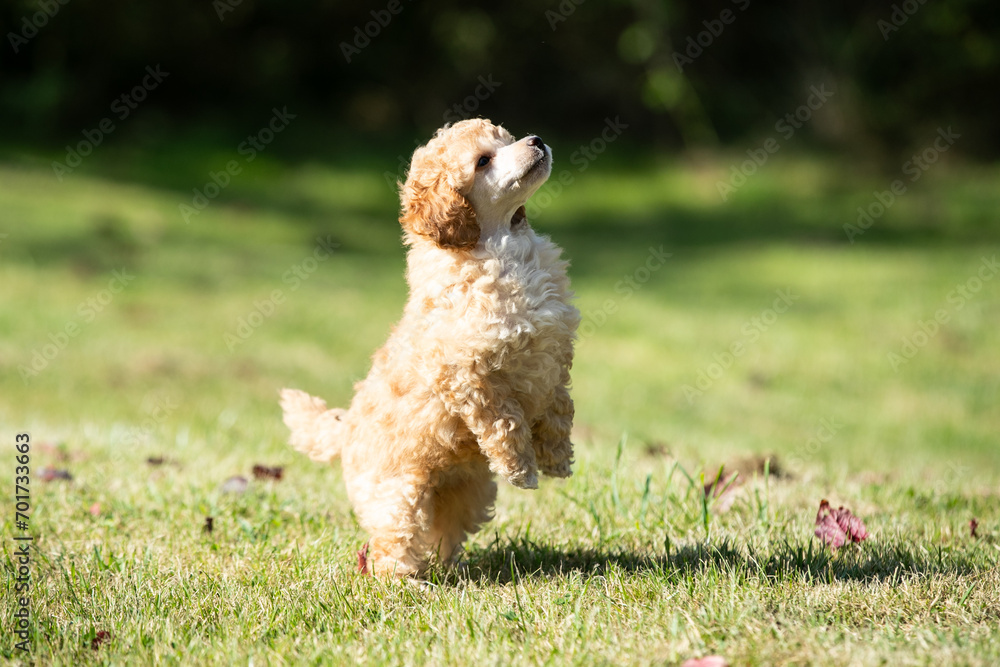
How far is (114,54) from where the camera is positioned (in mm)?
15844

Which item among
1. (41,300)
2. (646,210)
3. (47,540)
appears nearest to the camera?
(47,540)

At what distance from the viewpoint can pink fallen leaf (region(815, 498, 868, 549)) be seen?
136 inches

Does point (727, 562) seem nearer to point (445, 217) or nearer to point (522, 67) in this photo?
point (445, 217)

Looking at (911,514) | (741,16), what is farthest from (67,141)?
(911,514)

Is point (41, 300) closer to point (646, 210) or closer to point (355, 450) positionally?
point (355, 450)

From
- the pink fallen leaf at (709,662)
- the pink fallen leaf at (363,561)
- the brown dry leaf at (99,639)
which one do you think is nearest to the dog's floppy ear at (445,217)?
the pink fallen leaf at (363,561)

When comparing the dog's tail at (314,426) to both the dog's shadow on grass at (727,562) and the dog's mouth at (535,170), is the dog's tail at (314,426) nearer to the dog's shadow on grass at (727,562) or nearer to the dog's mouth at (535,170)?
the dog's shadow on grass at (727,562)

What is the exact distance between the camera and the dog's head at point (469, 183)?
309cm

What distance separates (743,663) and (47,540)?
8.56ft

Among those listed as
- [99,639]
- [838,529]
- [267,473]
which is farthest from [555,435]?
[267,473]

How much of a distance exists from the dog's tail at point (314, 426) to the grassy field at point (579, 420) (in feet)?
1.11

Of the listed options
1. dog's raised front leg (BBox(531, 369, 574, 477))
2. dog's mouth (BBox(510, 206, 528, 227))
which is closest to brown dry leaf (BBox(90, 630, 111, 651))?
dog's raised front leg (BBox(531, 369, 574, 477))

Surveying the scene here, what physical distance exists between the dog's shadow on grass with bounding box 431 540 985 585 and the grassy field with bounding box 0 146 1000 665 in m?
0.02

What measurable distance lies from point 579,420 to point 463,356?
4.13 metres
